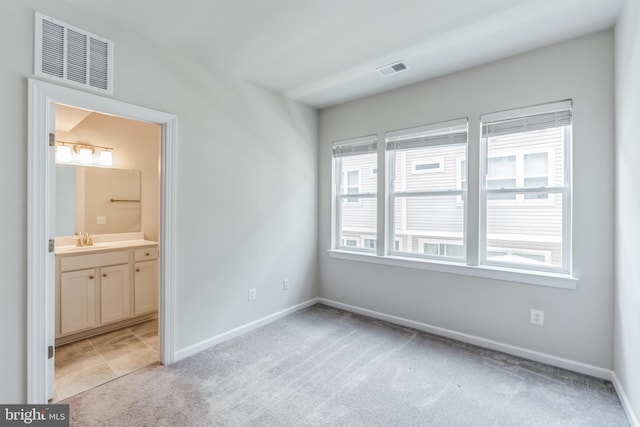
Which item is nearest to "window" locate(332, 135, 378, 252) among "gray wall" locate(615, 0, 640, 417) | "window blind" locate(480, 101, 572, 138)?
"window blind" locate(480, 101, 572, 138)

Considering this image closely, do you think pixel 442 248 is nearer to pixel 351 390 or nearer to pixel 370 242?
pixel 370 242

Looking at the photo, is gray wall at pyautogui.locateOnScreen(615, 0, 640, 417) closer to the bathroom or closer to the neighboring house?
the neighboring house

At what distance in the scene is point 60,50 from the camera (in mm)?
1948

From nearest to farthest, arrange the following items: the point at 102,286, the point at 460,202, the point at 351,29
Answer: the point at 351,29, the point at 460,202, the point at 102,286

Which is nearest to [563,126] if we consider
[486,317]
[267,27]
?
[486,317]

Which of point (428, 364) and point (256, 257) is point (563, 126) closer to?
point (428, 364)

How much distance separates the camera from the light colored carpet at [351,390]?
1866 millimetres

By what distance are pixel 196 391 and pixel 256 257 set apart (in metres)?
1.41

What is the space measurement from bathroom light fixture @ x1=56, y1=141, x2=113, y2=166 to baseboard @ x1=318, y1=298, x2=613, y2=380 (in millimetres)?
3561

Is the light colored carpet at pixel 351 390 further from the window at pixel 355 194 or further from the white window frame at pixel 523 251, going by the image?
the window at pixel 355 194

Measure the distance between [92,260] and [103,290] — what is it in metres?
0.34

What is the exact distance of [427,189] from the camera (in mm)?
3238

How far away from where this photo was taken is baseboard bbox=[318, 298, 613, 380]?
233cm
